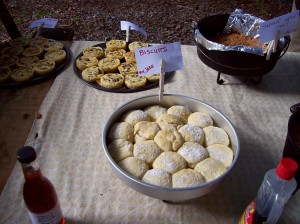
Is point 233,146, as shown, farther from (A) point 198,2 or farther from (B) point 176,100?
(A) point 198,2

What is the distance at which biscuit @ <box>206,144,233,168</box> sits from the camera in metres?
0.79

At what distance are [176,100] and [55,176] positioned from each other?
→ 0.47 metres

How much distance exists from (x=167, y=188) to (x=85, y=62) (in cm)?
90

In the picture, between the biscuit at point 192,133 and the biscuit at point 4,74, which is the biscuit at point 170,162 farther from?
the biscuit at point 4,74

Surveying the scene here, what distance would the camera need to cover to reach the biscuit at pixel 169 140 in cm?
82

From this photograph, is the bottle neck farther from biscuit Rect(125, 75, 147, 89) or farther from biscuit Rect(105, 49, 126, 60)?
biscuit Rect(105, 49, 126, 60)

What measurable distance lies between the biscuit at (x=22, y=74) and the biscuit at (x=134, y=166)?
754mm

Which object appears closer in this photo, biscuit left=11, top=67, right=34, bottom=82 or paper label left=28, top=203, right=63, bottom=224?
paper label left=28, top=203, right=63, bottom=224

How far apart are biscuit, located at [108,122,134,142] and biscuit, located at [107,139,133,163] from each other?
0.02 metres

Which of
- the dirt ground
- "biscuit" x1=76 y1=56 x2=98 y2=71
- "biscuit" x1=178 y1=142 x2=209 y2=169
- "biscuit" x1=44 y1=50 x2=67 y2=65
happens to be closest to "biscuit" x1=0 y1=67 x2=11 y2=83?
"biscuit" x1=44 y1=50 x2=67 y2=65

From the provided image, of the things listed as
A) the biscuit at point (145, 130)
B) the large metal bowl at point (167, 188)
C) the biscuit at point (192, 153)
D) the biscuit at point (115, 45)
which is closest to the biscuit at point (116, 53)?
the biscuit at point (115, 45)

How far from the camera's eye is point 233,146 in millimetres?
832

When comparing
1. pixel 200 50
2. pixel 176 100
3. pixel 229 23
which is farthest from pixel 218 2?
pixel 176 100

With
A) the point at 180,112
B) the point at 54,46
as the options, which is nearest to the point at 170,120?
the point at 180,112
